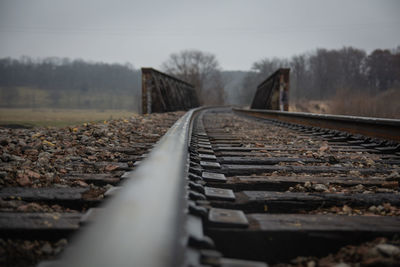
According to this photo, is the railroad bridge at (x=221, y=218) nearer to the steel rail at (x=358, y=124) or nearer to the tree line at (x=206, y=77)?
the steel rail at (x=358, y=124)

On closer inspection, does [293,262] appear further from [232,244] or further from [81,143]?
[81,143]

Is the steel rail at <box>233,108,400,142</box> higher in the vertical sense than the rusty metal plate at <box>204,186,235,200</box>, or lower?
higher

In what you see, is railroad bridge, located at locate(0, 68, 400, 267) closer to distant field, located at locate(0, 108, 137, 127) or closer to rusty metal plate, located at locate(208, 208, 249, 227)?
rusty metal plate, located at locate(208, 208, 249, 227)

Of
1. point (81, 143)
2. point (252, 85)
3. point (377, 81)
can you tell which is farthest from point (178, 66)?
point (81, 143)

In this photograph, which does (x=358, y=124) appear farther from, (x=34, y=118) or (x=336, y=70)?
(x=336, y=70)

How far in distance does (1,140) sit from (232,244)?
2.57 metres

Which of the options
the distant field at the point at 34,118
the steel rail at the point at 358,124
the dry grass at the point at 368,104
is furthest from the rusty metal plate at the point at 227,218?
the dry grass at the point at 368,104

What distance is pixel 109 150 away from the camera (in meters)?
2.63

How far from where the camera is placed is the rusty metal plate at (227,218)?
96 cm

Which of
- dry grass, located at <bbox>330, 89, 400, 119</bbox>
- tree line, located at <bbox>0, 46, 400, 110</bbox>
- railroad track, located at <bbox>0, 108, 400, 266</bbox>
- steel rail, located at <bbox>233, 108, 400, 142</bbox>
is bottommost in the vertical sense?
railroad track, located at <bbox>0, 108, 400, 266</bbox>


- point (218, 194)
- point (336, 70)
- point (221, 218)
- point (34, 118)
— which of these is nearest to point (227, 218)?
point (221, 218)

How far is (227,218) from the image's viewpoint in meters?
1.00

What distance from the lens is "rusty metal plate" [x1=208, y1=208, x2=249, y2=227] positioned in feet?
3.16

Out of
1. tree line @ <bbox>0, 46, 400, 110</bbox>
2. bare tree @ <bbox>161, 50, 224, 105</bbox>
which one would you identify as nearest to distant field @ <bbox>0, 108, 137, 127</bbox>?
tree line @ <bbox>0, 46, 400, 110</bbox>
